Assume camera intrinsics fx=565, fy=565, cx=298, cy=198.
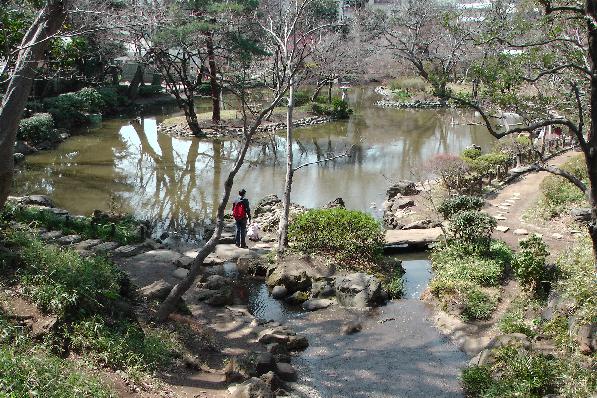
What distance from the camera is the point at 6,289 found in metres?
7.10

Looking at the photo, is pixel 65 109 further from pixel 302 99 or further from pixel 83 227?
pixel 83 227

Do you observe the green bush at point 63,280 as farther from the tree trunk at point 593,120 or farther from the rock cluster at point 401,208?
the rock cluster at point 401,208

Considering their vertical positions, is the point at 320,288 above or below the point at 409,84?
below

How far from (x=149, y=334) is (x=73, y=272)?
1328mm

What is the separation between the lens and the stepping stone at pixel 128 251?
1220 cm

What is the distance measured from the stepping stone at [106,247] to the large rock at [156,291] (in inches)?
98.4

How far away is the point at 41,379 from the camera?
5078 mm

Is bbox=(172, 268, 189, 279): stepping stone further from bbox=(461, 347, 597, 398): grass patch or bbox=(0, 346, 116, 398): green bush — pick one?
bbox=(461, 347, 597, 398): grass patch

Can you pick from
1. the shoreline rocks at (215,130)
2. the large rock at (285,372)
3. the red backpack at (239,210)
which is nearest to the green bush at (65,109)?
the shoreline rocks at (215,130)

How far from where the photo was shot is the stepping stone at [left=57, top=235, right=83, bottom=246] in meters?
11.8

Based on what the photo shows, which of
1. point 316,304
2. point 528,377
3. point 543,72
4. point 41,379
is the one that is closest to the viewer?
point 41,379

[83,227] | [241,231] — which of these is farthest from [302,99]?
[83,227]

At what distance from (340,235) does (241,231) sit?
2.56 m

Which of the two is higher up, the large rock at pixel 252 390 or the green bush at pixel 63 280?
the green bush at pixel 63 280
